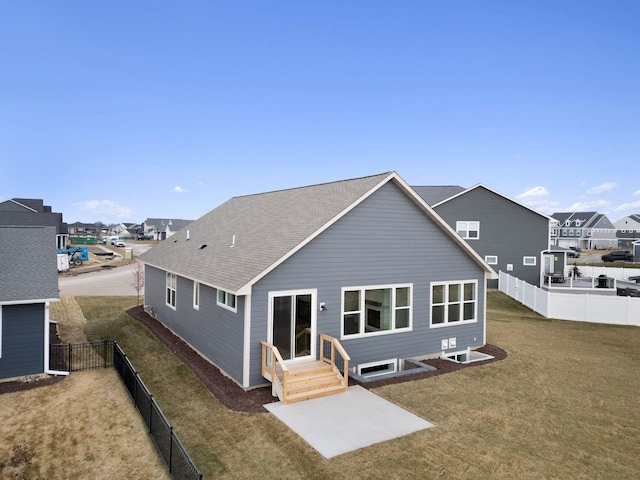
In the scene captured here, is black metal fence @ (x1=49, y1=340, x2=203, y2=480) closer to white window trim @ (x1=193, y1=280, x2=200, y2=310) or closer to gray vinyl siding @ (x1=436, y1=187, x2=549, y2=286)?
white window trim @ (x1=193, y1=280, x2=200, y2=310)

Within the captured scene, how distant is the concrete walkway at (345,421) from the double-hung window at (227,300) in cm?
314

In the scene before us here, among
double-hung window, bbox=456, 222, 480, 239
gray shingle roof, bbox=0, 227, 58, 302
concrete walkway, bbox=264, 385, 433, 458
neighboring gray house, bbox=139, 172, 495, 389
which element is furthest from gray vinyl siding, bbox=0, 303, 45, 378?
double-hung window, bbox=456, 222, 480, 239

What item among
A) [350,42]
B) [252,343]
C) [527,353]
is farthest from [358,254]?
[350,42]

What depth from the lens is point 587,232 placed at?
295 feet

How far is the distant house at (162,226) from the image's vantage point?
11153 centimetres

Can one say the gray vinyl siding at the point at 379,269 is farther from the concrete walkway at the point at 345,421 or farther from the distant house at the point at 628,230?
A: the distant house at the point at 628,230

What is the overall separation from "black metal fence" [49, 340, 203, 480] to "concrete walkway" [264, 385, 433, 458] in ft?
8.60

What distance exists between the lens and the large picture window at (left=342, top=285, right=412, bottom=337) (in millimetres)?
13117

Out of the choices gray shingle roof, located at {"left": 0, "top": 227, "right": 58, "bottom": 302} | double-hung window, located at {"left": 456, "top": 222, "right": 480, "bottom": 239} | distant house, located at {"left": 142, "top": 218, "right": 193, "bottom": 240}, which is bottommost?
gray shingle roof, located at {"left": 0, "top": 227, "right": 58, "bottom": 302}

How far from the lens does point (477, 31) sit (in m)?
23.7

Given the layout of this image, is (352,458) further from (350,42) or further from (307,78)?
(307,78)

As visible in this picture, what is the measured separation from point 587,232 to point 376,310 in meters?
95.6

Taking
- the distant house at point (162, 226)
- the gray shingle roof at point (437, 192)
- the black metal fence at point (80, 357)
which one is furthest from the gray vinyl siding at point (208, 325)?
the distant house at point (162, 226)

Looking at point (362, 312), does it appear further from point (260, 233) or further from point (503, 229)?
point (503, 229)
